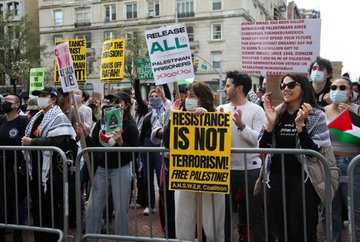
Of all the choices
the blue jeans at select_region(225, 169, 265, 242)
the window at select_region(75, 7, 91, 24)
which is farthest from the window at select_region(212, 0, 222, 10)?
the blue jeans at select_region(225, 169, 265, 242)

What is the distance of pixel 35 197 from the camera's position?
207 inches

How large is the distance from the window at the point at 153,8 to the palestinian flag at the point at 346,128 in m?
48.0

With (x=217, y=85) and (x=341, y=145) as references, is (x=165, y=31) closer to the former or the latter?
(x=341, y=145)

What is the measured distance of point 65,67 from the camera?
5.93 metres

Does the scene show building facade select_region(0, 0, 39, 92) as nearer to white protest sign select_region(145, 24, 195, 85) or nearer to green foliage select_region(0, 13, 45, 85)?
green foliage select_region(0, 13, 45, 85)

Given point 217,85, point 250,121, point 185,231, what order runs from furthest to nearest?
point 217,85 < point 250,121 < point 185,231

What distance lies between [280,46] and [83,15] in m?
52.9

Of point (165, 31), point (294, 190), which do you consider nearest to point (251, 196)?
Result: point (294, 190)

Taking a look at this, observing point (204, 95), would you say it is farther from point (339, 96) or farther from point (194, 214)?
point (339, 96)

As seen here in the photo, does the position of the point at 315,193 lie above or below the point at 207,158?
below

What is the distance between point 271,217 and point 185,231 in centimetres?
86

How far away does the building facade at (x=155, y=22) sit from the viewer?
47531 millimetres

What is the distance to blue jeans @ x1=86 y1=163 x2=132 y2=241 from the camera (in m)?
4.95

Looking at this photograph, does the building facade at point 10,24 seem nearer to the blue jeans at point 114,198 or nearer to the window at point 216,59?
the window at point 216,59
